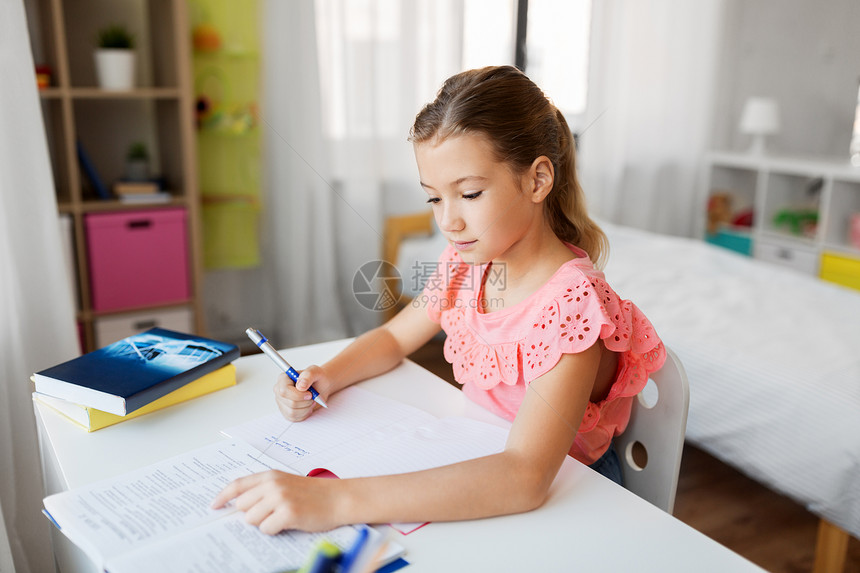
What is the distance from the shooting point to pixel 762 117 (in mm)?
3066

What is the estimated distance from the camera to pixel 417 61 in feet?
8.57

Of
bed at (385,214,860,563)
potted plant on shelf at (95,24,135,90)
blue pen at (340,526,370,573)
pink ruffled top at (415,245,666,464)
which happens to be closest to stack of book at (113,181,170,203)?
potted plant on shelf at (95,24,135,90)

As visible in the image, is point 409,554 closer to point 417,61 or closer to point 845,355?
point 845,355

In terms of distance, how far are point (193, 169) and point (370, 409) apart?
1.47 m

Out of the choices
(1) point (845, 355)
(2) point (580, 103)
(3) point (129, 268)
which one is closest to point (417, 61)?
(3) point (129, 268)

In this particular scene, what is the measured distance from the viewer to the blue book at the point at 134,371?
2.67ft

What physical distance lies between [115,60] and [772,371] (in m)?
1.88

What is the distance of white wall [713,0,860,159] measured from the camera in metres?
2.74

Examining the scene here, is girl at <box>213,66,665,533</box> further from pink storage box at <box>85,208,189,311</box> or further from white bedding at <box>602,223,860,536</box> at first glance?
pink storage box at <box>85,208,189,311</box>

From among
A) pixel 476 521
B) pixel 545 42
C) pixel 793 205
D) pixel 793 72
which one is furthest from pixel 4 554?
pixel 793 72

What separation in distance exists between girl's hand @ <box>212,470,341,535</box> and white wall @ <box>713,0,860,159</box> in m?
2.72

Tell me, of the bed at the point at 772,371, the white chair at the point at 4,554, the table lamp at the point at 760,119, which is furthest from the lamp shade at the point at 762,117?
the white chair at the point at 4,554

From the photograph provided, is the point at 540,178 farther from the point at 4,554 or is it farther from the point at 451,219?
the point at 4,554

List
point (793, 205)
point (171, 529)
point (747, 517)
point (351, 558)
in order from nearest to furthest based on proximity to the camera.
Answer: point (351, 558) < point (171, 529) < point (747, 517) < point (793, 205)
